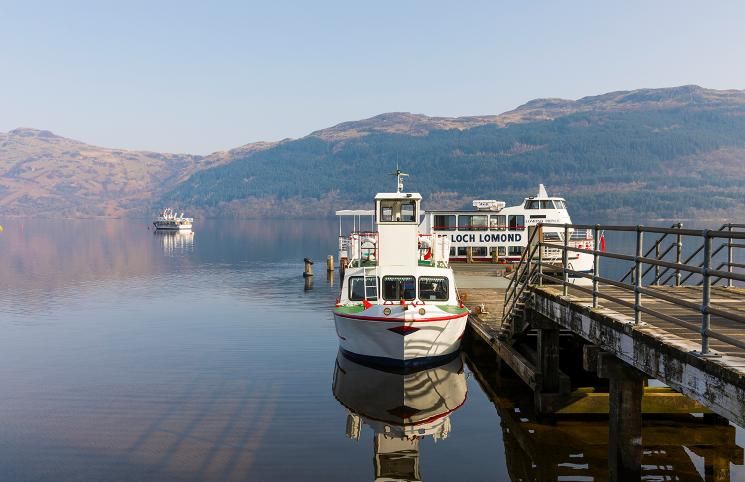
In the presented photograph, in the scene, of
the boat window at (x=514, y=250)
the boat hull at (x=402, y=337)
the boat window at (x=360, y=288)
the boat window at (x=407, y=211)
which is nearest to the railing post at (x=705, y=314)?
the boat hull at (x=402, y=337)

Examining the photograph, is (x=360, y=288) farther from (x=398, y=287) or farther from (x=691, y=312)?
(x=691, y=312)

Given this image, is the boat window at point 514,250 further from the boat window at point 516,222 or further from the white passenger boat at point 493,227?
the boat window at point 516,222

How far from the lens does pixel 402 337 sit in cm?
2341

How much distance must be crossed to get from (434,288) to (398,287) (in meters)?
1.57

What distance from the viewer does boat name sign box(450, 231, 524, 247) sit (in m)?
55.8

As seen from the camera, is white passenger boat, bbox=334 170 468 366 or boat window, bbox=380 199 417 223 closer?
white passenger boat, bbox=334 170 468 366

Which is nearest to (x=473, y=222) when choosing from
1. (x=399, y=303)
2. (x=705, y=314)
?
(x=399, y=303)

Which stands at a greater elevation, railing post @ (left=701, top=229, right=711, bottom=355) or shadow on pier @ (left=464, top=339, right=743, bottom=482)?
railing post @ (left=701, top=229, right=711, bottom=355)

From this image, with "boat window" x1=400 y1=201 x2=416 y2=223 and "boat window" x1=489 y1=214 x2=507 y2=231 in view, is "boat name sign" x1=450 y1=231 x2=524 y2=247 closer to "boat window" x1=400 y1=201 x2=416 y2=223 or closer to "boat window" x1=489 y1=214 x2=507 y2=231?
"boat window" x1=489 y1=214 x2=507 y2=231

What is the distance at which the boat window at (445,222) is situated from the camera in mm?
57062

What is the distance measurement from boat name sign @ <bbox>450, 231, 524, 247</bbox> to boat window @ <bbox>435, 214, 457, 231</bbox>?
1.25 meters

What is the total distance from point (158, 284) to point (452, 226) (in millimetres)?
29749

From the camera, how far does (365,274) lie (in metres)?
26.5

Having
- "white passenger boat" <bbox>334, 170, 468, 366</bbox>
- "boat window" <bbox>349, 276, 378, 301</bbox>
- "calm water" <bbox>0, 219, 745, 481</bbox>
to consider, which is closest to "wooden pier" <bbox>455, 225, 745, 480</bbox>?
"calm water" <bbox>0, 219, 745, 481</bbox>
